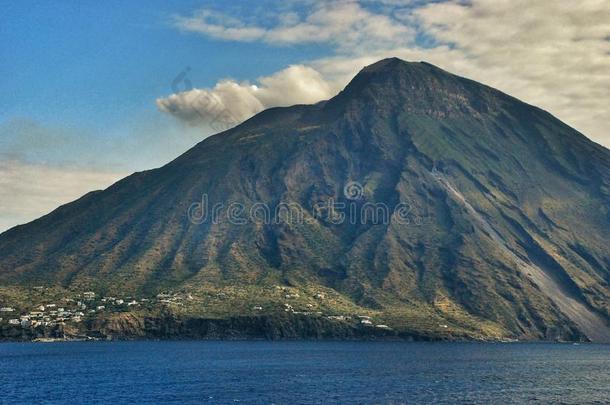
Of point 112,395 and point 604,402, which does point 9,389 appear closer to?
point 112,395

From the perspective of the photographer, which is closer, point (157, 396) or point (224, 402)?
point (224, 402)

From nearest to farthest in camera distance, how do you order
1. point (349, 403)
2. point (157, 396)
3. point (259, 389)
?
point (349, 403)
point (157, 396)
point (259, 389)

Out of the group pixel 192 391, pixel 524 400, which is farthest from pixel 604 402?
pixel 192 391

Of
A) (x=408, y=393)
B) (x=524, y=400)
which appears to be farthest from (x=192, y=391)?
(x=524, y=400)

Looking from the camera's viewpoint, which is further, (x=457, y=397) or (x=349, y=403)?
(x=457, y=397)

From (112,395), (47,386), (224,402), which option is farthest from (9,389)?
(224,402)

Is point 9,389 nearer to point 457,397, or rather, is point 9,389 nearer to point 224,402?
point 224,402

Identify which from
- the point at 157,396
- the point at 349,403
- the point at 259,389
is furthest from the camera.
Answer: the point at 259,389

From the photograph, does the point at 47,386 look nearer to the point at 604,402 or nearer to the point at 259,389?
the point at 259,389
